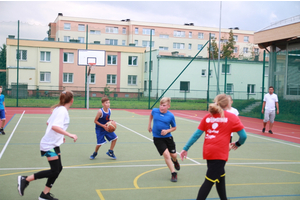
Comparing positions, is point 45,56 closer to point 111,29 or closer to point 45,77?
point 45,77

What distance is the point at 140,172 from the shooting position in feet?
21.9

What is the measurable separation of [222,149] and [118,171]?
3.25 meters

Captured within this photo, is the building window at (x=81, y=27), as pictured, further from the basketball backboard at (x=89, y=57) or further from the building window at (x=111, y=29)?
the basketball backboard at (x=89, y=57)

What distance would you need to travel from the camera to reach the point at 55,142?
460 centimetres

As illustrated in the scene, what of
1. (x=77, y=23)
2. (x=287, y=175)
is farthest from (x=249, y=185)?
(x=77, y=23)

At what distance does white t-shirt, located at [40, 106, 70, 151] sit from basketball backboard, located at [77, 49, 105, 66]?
2156cm

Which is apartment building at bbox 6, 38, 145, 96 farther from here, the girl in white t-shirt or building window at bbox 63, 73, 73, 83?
the girl in white t-shirt

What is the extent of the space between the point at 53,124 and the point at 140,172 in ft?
9.20

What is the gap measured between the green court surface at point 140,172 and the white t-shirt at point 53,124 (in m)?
0.97

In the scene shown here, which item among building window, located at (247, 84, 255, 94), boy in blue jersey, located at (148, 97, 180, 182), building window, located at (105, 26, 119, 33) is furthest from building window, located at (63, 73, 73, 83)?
boy in blue jersey, located at (148, 97, 180, 182)

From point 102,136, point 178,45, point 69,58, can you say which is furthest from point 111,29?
point 102,136

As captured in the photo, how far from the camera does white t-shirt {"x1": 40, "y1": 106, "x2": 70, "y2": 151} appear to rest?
4441 mm

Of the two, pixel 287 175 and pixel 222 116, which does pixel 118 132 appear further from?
pixel 222 116

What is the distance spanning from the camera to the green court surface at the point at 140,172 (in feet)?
17.3
